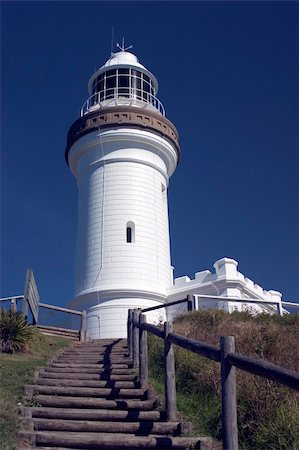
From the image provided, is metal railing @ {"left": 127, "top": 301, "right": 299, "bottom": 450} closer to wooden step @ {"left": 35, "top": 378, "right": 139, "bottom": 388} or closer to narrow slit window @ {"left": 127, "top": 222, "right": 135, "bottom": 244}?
wooden step @ {"left": 35, "top": 378, "right": 139, "bottom": 388}

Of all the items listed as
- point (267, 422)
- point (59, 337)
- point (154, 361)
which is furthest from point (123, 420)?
point (59, 337)

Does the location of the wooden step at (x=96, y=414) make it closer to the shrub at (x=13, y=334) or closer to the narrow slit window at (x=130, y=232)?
the shrub at (x=13, y=334)

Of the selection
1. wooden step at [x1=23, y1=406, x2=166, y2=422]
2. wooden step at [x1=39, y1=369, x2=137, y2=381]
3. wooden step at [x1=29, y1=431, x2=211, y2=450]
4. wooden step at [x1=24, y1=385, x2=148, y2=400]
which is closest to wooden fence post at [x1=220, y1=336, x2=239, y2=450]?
wooden step at [x1=29, y1=431, x2=211, y2=450]

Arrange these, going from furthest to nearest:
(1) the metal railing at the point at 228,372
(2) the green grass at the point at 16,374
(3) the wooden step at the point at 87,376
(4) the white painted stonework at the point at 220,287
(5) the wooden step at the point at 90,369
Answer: (4) the white painted stonework at the point at 220,287
(5) the wooden step at the point at 90,369
(3) the wooden step at the point at 87,376
(2) the green grass at the point at 16,374
(1) the metal railing at the point at 228,372

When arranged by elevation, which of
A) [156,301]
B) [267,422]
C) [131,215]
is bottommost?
[267,422]

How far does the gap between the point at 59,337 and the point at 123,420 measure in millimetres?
8610

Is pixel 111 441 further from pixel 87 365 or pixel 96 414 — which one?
pixel 87 365

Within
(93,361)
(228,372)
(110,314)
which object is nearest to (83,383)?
(93,361)

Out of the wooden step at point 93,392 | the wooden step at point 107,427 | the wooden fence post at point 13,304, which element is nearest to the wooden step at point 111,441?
the wooden step at point 107,427

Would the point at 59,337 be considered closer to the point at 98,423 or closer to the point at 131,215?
the point at 131,215

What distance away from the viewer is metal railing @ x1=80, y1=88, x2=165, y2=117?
2303cm

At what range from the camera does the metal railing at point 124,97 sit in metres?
23.0

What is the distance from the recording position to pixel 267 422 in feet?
21.7

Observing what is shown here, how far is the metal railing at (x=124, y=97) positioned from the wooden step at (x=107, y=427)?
17686 millimetres
